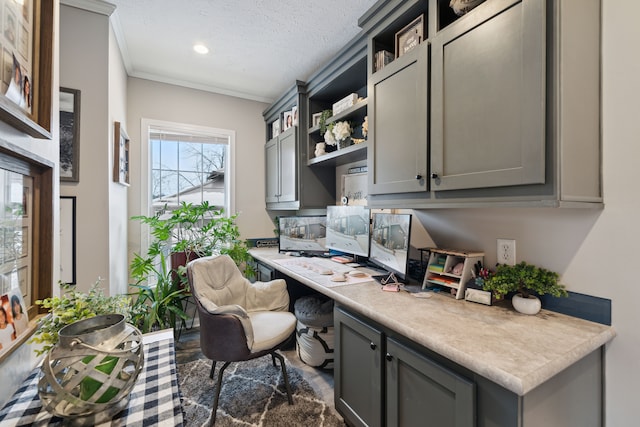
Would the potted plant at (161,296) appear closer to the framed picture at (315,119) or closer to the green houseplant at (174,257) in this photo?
the green houseplant at (174,257)

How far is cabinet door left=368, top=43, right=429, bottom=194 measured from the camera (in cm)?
147

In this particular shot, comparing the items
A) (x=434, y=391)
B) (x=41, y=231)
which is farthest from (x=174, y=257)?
(x=434, y=391)

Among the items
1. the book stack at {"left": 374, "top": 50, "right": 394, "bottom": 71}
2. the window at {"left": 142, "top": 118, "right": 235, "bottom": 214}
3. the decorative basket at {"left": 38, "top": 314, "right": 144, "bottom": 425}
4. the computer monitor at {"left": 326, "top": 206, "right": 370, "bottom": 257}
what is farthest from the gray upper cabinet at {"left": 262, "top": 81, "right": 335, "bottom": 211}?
the decorative basket at {"left": 38, "top": 314, "right": 144, "bottom": 425}

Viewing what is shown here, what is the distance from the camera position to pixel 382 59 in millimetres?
1801

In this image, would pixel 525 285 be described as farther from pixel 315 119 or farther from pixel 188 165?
pixel 188 165

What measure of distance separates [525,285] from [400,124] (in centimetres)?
99

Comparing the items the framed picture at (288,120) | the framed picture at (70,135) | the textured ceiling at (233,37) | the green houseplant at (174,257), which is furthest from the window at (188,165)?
the framed picture at (70,135)

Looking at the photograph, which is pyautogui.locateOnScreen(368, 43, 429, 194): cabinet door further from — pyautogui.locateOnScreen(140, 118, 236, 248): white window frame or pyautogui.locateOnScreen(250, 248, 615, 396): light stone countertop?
pyautogui.locateOnScreen(140, 118, 236, 248): white window frame

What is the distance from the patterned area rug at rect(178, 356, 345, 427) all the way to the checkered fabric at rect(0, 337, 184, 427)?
106 centimetres

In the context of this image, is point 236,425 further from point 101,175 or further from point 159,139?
point 159,139

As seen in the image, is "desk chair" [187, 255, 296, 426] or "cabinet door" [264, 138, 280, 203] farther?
"cabinet door" [264, 138, 280, 203]

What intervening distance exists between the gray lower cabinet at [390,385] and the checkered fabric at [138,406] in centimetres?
86

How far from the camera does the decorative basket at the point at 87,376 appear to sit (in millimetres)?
692

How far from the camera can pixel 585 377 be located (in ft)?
3.68
